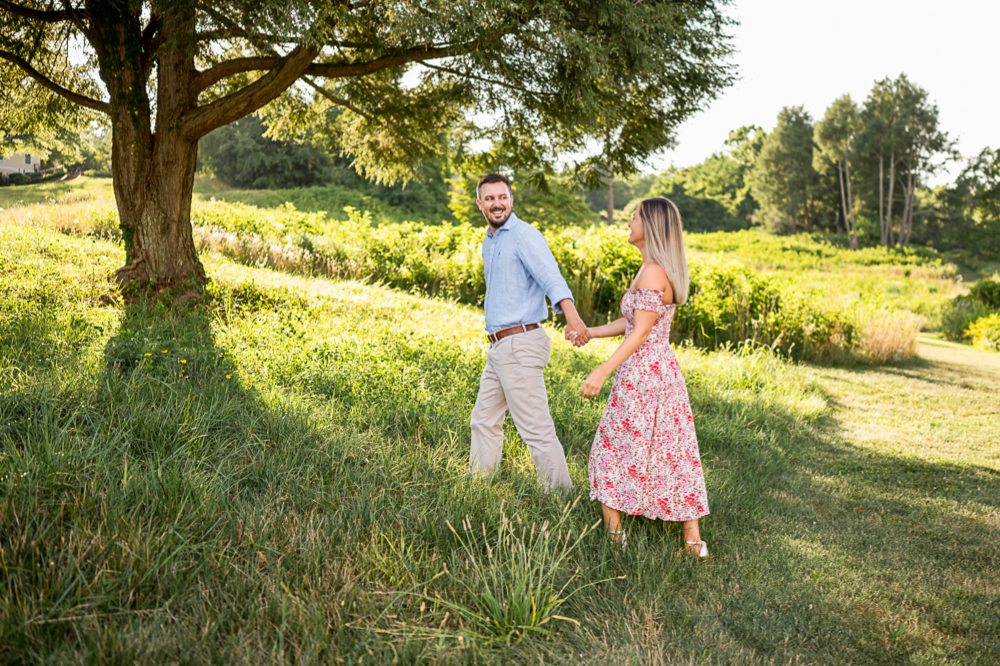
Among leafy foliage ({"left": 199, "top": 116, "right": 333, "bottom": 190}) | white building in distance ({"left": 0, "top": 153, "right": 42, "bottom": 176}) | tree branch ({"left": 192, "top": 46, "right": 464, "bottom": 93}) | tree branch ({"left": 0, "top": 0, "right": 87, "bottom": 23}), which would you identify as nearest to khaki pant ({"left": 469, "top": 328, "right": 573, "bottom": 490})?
tree branch ({"left": 192, "top": 46, "right": 464, "bottom": 93})

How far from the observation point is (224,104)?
7289 mm

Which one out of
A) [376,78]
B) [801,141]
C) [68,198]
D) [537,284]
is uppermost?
[801,141]

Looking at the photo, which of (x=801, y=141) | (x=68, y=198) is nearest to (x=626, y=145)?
(x=68, y=198)

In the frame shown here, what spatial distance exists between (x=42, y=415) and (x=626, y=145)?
7075 mm

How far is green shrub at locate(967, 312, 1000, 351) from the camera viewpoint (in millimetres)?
15250

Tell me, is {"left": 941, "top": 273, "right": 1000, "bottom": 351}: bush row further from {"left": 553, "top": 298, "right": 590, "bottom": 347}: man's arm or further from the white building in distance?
the white building in distance

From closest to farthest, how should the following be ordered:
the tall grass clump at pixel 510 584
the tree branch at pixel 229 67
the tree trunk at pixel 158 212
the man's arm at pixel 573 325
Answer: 1. the tall grass clump at pixel 510 584
2. the man's arm at pixel 573 325
3. the tree trunk at pixel 158 212
4. the tree branch at pixel 229 67

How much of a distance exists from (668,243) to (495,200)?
107cm

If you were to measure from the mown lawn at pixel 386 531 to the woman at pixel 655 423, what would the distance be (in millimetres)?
214

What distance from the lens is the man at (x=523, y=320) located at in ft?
12.2

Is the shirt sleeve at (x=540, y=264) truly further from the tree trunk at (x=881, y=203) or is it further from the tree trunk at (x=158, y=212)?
the tree trunk at (x=881, y=203)

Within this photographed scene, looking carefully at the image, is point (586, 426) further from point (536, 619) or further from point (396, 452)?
point (536, 619)

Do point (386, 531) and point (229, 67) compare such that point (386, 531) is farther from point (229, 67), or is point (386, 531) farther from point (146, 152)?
point (229, 67)

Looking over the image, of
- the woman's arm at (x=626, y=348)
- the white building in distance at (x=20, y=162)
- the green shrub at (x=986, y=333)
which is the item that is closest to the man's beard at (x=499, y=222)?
the woman's arm at (x=626, y=348)
